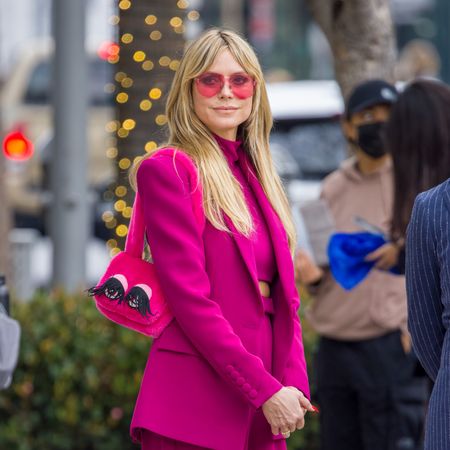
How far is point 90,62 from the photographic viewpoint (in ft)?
61.4

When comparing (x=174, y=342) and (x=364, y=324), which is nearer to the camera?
(x=174, y=342)

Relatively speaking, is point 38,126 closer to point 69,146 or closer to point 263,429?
point 69,146

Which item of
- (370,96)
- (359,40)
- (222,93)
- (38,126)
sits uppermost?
(222,93)

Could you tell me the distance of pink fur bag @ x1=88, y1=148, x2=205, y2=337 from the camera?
12.3 feet

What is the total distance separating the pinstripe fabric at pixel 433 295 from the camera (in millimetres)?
3350

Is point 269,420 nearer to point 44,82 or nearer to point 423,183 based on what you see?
point 423,183

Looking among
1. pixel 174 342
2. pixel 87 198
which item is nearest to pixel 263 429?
pixel 174 342

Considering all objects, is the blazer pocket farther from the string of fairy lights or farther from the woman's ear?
the string of fairy lights

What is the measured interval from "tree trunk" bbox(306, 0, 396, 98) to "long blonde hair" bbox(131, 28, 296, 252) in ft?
8.85

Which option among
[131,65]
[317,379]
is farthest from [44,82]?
[317,379]

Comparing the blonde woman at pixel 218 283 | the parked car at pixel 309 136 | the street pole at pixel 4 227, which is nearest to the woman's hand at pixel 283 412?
the blonde woman at pixel 218 283

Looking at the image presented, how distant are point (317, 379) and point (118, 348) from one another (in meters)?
1.37

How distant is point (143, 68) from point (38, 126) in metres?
11.0

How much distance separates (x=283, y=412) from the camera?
11.9 ft
